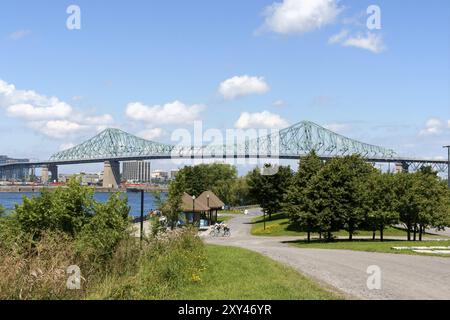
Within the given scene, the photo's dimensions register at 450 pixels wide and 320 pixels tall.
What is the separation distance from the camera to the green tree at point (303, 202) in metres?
34.8

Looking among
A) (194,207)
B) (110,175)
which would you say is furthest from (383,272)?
(110,175)

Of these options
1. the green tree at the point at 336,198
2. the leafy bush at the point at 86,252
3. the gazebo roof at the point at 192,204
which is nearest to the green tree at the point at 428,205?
the green tree at the point at 336,198

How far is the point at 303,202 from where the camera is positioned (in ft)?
117

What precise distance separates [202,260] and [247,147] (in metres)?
180

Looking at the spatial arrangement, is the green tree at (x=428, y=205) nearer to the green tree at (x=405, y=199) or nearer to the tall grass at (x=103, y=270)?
the green tree at (x=405, y=199)

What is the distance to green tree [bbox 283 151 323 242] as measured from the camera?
34844mm

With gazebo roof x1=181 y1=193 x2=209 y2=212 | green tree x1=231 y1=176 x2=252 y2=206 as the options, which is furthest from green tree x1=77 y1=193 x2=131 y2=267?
green tree x1=231 y1=176 x2=252 y2=206

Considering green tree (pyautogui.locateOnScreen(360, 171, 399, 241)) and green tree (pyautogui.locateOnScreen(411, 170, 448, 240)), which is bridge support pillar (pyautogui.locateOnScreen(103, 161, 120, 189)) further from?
green tree (pyautogui.locateOnScreen(411, 170, 448, 240))

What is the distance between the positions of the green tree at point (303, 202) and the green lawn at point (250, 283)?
1671 cm

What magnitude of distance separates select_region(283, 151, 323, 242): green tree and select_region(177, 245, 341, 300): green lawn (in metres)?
16.7

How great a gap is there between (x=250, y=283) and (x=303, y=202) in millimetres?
22702

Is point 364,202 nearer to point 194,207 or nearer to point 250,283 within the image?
point 194,207
